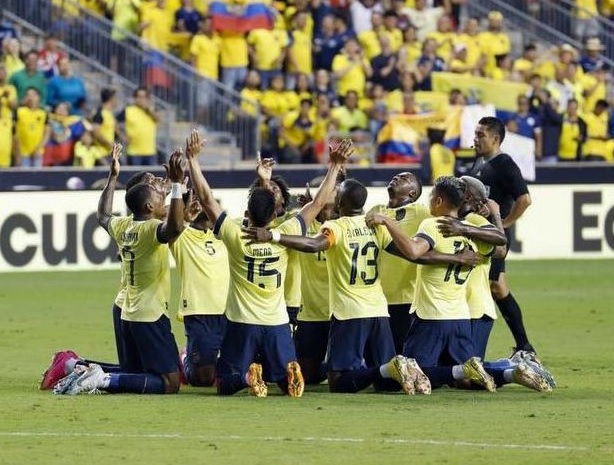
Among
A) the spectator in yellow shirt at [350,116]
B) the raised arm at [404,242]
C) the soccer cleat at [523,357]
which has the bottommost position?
the soccer cleat at [523,357]

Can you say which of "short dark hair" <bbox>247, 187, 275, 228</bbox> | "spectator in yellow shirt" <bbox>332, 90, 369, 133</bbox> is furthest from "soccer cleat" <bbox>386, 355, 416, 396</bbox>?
"spectator in yellow shirt" <bbox>332, 90, 369, 133</bbox>

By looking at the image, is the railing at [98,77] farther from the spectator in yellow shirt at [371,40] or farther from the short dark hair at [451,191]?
the short dark hair at [451,191]

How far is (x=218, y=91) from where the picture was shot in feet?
91.9

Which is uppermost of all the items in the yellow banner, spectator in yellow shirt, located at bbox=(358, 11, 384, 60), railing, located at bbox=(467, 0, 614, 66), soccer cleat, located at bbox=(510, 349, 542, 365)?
railing, located at bbox=(467, 0, 614, 66)

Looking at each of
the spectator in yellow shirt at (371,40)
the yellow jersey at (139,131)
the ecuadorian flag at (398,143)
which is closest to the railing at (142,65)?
the yellow jersey at (139,131)

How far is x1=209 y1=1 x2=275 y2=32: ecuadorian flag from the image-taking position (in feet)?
94.9

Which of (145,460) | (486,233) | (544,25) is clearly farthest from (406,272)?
(544,25)

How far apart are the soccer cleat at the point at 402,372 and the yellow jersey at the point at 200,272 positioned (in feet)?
6.18

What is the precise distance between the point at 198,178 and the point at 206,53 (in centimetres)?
1693

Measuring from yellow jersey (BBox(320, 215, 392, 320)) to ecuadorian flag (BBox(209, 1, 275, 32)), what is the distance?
54.6 ft

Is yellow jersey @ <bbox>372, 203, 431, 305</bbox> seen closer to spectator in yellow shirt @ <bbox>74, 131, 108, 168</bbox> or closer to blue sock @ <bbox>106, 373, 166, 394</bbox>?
blue sock @ <bbox>106, 373, 166, 394</bbox>

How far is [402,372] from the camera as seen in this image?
12.2m

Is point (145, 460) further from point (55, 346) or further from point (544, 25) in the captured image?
point (544, 25)

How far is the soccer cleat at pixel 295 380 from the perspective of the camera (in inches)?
482
